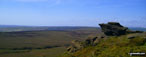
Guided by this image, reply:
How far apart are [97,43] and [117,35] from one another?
5.23 meters

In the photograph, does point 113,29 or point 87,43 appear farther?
point 113,29

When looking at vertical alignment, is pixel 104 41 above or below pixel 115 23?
below

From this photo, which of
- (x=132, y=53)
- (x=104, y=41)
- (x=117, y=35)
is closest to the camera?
(x=132, y=53)

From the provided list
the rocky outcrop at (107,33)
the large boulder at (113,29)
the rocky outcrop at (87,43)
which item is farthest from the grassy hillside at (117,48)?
the large boulder at (113,29)

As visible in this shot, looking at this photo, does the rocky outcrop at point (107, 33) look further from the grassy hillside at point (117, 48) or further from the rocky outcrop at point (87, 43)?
the grassy hillside at point (117, 48)

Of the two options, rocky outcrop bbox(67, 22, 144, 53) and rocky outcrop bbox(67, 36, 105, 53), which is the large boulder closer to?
rocky outcrop bbox(67, 22, 144, 53)

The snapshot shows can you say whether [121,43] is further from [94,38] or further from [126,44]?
[94,38]

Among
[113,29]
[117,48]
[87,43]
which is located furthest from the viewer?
[113,29]

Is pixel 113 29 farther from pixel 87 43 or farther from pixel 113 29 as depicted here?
pixel 87 43

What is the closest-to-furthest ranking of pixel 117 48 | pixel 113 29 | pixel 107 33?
pixel 117 48, pixel 113 29, pixel 107 33

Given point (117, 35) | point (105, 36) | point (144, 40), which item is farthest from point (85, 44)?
point (144, 40)

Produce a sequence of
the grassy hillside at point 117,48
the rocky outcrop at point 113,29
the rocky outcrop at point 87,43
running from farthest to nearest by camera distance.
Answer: the rocky outcrop at point 113,29
the rocky outcrop at point 87,43
the grassy hillside at point 117,48

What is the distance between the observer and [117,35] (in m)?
38.8

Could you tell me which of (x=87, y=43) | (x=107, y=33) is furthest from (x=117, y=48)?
(x=107, y=33)
